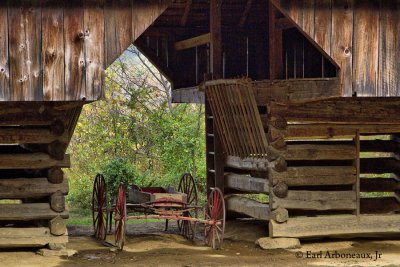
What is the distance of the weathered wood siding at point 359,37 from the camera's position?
1295cm

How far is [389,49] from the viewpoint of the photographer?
1336cm

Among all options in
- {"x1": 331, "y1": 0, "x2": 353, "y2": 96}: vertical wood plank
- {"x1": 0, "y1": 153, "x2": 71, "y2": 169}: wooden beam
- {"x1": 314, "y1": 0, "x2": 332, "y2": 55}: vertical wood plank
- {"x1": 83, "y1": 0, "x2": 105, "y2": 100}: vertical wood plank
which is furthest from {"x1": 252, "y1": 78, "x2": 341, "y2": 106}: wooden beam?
{"x1": 0, "y1": 153, "x2": 71, "y2": 169}: wooden beam

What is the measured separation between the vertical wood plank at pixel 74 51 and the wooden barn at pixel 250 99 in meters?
0.01

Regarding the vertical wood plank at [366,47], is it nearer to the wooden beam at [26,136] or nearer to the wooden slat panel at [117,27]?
the wooden slat panel at [117,27]

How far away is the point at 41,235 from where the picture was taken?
13.6 m

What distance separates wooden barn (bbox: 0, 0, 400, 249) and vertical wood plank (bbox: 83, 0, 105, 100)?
1 cm

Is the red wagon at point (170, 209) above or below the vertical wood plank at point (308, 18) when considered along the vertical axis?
below

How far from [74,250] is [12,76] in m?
3.32

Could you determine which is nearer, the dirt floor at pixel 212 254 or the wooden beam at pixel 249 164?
the dirt floor at pixel 212 254

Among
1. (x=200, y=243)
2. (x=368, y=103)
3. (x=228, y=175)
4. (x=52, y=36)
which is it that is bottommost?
(x=200, y=243)

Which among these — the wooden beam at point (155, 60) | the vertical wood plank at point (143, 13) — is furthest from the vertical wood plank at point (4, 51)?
the wooden beam at point (155, 60)

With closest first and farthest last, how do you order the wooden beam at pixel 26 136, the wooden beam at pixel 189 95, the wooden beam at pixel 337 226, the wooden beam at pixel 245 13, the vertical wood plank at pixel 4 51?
the vertical wood plank at pixel 4 51 → the wooden beam at pixel 26 136 → the wooden beam at pixel 337 226 → the wooden beam at pixel 245 13 → the wooden beam at pixel 189 95

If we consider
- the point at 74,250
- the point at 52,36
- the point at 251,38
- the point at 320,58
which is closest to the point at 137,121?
the point at 251,38

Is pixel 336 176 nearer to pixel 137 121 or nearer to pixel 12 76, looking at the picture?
pixel 12 76
